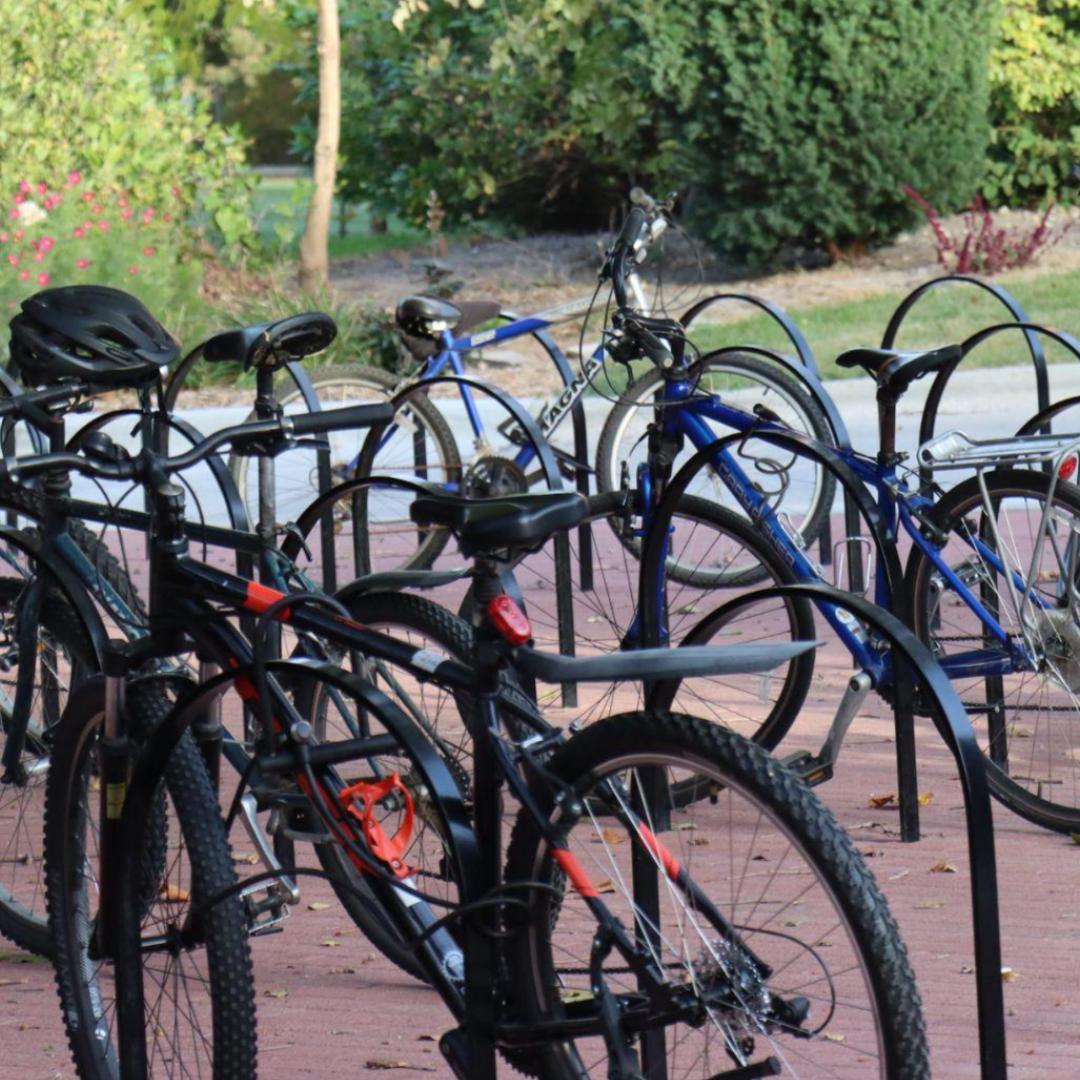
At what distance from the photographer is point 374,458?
816cm

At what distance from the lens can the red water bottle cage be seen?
3.28 m

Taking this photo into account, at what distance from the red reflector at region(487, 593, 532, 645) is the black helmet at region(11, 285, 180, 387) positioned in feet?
3.63

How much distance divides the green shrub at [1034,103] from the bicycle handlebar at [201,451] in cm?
1335

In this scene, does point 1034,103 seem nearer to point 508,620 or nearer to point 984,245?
point 984,245

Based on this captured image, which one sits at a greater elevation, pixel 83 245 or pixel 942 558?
pixel 83 245

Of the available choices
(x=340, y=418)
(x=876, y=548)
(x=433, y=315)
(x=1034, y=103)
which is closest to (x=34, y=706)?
(x=340, y=418)

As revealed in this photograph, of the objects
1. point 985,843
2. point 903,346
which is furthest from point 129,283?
point 985,843

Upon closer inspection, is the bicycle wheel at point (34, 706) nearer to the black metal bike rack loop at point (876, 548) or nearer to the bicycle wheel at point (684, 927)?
the black metal bike rack loop at point (876, 548)

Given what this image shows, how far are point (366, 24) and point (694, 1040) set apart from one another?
1664 centimetres

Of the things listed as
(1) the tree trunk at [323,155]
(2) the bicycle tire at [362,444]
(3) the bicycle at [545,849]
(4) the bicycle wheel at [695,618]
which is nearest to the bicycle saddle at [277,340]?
(3) the bicycle at [545,849]

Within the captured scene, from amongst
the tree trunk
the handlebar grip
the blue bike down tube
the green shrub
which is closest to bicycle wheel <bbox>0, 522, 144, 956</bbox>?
the handlebar grip

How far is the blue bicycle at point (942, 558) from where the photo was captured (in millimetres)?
5055

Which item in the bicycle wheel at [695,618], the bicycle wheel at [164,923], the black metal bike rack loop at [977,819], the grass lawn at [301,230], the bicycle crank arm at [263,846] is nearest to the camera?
the black metal bike rack loop at [977,819]

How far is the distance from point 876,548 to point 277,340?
5.44ft
